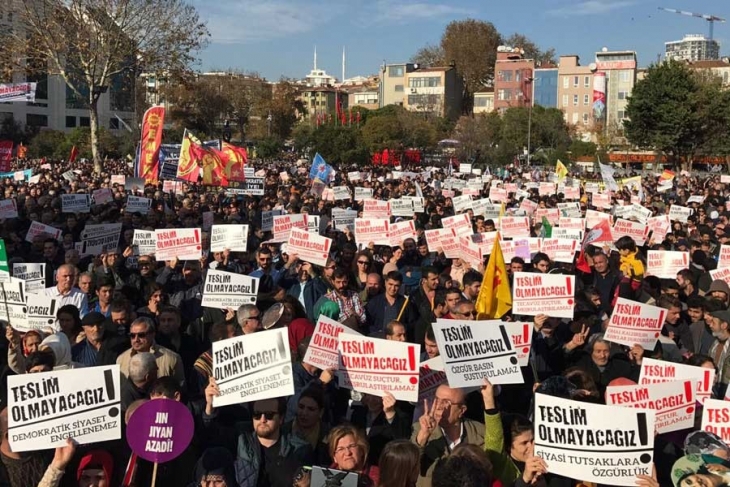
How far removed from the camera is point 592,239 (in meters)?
13.7

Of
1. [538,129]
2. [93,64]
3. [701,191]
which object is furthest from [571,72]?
[93,64]

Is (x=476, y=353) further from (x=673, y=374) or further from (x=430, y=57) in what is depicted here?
(x=430, y=57)

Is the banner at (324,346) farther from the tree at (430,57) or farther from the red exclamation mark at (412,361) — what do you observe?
Answer: the tree at (430,57)

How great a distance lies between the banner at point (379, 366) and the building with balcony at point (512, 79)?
100880mm

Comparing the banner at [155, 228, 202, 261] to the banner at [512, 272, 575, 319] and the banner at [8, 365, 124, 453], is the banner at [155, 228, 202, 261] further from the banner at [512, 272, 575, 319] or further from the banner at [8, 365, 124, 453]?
the banner at [8, 365, 124, 453]

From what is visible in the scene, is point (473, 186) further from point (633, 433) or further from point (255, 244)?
point (633, 433)

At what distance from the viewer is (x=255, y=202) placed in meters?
21.0

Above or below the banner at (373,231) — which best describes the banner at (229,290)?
below

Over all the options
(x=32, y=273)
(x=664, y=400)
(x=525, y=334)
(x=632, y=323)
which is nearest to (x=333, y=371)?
(x=525, y=334)

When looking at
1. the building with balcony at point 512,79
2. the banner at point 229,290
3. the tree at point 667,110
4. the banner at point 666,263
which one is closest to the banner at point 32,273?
A: the banner at point 229,290

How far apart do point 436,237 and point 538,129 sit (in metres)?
65.2

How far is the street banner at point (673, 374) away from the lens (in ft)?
20.0

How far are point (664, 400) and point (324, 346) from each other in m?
2.50

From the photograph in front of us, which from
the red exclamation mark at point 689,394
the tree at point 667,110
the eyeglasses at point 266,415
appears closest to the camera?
the eyeglasses at point 266,415
